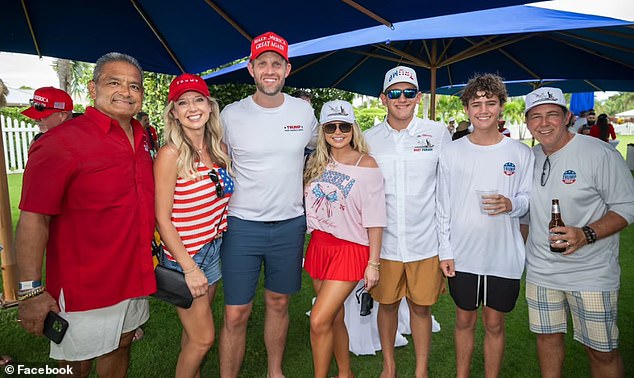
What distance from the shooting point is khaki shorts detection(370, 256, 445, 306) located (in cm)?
296

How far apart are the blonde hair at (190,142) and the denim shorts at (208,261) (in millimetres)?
490

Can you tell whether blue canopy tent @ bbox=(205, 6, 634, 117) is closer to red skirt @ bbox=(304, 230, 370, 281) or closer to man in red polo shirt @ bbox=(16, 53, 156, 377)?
red skirt @ bbox=(304, 230, 370, 281)

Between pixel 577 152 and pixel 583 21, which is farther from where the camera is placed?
pixel 583 21

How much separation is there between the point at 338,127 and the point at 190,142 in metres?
0.99

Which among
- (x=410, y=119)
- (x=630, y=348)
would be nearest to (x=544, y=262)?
(x=410, y=119)

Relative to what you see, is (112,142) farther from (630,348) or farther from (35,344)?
(630,348)

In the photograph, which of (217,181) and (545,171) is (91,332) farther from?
(545,171)

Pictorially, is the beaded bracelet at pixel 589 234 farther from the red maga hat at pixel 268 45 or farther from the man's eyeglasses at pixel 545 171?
the red maga hat at pixel 268 45

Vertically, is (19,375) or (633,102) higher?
(633,102)

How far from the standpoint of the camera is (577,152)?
2512mm

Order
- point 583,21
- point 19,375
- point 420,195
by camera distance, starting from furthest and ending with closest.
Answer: point 583,21 → point 19,375 → point 420,195

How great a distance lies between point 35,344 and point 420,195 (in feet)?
12.2

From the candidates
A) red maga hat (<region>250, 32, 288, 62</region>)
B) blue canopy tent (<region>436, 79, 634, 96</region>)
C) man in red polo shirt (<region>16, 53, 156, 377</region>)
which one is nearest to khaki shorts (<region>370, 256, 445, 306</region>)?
man in red polo shirt (<region>16, 53, 156, 377</region>)

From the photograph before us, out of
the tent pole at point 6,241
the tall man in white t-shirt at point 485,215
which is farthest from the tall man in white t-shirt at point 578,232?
the tent pole at point 6,241
